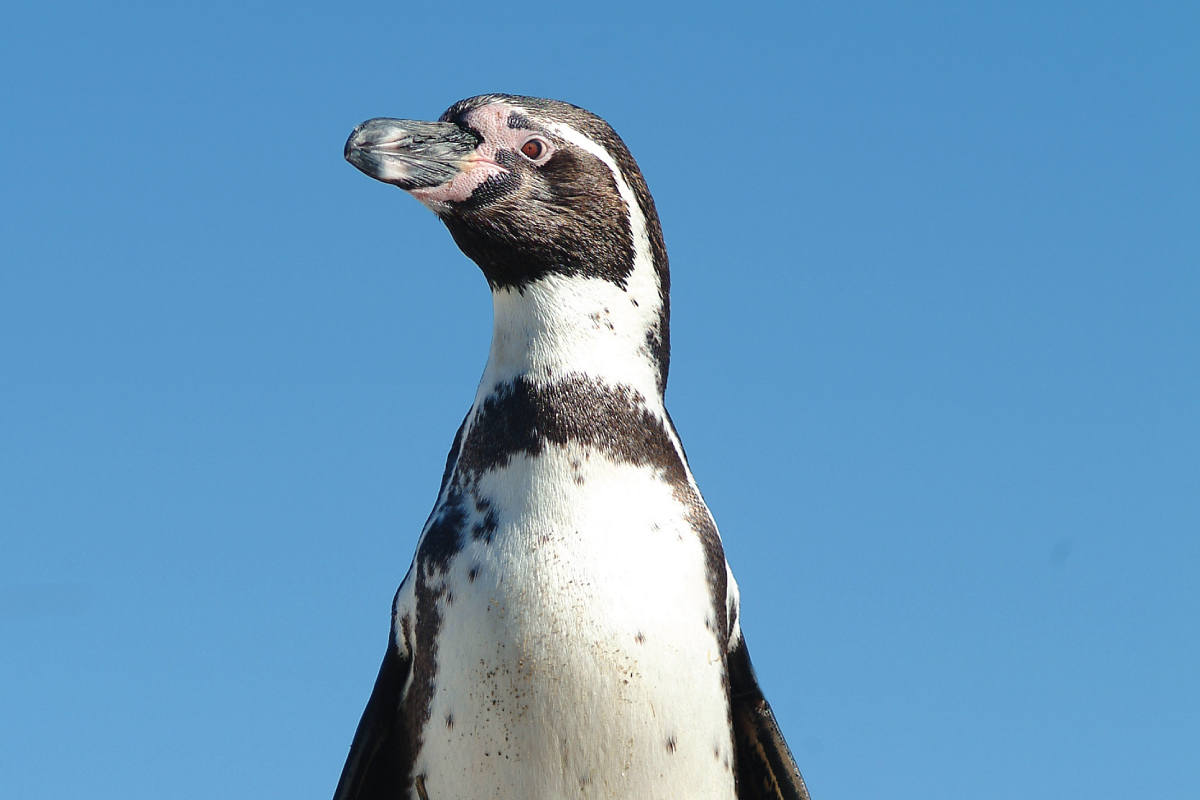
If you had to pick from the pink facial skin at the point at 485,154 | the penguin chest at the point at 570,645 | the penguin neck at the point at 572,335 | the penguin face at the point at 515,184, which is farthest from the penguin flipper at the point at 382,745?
the pink facial skin at the point at 485,154

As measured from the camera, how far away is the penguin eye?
4.77 m

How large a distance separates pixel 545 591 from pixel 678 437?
0.92 m

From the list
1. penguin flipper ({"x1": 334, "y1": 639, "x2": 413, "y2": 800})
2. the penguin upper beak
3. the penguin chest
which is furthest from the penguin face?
penguin flipper ({"x1": 334, "y1": 639, "x2": 413, "y2": 800})

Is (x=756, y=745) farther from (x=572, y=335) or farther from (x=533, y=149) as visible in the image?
(x=533, y=149)

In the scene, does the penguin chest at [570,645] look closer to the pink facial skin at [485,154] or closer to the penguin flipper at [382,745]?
the penguin flipper at [382,745]

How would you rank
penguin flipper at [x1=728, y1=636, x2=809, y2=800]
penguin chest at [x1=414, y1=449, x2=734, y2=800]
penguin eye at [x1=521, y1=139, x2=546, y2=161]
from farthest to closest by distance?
penguin flipper at [x1=728, y1=636, x2=809, y2=800] < penguin eye at [x1=521, y1=139, x2=546, y2=161] < penguin chest at [x1=414, y1=449, x2=734, y2=800]

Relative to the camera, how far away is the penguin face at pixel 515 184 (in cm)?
464

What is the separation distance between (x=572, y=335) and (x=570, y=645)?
1.03m

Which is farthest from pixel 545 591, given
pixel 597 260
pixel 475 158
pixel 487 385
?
pixel 475 158

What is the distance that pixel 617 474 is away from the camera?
176 inches

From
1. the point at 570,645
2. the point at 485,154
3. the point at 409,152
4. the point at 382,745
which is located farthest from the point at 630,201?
the point at 382,745

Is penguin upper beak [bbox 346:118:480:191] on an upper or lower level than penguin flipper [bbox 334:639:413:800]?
upper

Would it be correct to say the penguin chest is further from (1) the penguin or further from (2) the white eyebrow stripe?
(2) the white eyebrow stripe

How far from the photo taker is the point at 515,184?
468 cm
